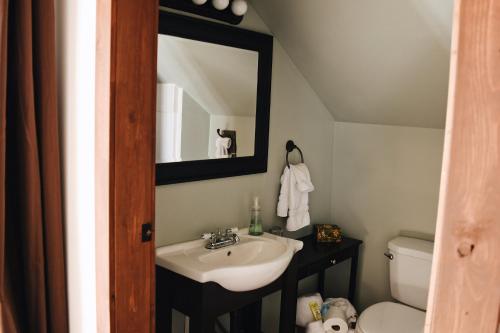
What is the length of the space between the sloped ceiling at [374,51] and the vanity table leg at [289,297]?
1.05 m

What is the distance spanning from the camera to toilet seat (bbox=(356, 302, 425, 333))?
2424mm

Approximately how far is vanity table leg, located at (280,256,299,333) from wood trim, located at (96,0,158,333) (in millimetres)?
892

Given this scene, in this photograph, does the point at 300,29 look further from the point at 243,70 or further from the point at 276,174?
the point at 276,174

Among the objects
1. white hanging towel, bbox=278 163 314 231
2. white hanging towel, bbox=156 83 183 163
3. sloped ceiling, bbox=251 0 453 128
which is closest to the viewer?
white hanging towel, bbox=156 83 183 163

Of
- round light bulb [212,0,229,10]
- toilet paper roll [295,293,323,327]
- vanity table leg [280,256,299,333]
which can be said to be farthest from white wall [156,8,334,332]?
vanity table leg [280,256,299,333]

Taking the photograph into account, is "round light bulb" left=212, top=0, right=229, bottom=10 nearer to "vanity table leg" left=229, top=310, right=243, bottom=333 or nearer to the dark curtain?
the dark curtain

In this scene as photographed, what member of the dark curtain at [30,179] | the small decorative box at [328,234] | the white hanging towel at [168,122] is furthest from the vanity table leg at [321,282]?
the dark curtain at [30,179]

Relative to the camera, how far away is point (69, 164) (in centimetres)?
164

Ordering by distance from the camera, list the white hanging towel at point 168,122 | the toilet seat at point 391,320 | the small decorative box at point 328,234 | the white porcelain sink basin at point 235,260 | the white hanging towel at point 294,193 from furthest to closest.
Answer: the small decorative box at point 328,234 → the white hanging towel at point 294,193 → the toilet seat at point 391,320 → the white hanging towel at point 168,122 → the white porcelain sink basin at point 235,260

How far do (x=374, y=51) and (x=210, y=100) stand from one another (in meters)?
0.86

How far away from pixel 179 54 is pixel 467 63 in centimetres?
159

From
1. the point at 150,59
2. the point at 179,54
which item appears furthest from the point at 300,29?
the point at 150,59

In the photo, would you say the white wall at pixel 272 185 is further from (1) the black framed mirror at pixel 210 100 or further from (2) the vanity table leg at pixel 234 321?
(2) the vanity table leg at pixel 234 321

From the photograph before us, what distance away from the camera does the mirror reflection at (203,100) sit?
207 cm
